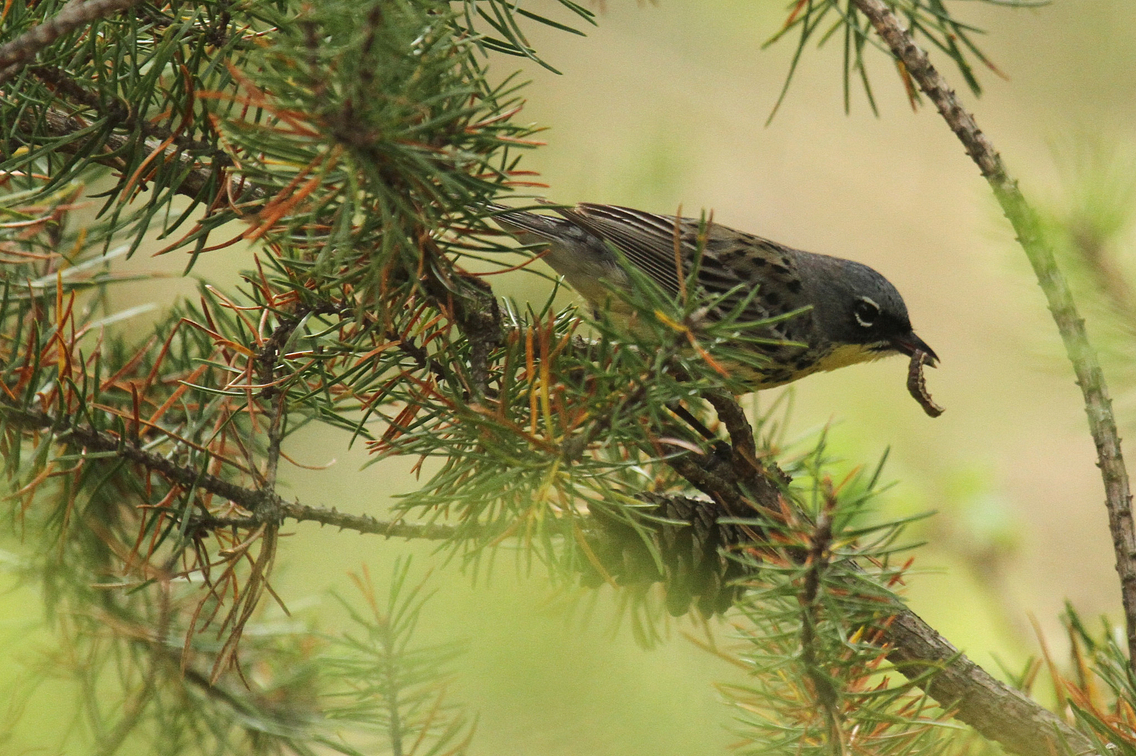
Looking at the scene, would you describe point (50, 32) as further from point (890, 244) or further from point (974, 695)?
point (890, 244)

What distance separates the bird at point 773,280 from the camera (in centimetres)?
249

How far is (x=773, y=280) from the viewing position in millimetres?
2947

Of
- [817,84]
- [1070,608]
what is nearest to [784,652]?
[1070,608]

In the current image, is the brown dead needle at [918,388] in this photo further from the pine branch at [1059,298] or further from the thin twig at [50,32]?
the thin twig at [50,32]

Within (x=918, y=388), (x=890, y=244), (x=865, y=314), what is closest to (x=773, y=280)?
(x=865, y=314)

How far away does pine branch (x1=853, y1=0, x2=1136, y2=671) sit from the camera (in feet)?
3.95

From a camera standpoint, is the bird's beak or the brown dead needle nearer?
the brown dead needle

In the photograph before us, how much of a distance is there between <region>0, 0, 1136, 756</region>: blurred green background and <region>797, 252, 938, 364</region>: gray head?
0.26m

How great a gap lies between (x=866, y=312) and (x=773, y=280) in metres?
0.32

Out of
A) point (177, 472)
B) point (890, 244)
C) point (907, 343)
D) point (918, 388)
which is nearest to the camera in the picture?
point (177, 472)

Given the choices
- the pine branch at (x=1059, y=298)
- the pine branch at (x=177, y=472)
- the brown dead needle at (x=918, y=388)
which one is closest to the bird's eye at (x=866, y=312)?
the brown dead needle at (x=918, y=388)

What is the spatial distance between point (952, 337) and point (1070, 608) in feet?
12.0

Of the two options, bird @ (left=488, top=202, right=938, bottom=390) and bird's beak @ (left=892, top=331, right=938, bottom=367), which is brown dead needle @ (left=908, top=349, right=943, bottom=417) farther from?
bird's beak @ (left=892, top=331, right=938, bottom=367)

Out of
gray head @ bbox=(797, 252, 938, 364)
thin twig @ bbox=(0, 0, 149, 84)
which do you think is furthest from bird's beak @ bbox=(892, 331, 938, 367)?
thin twig @ bbox=(0, 0, 149, 84)
